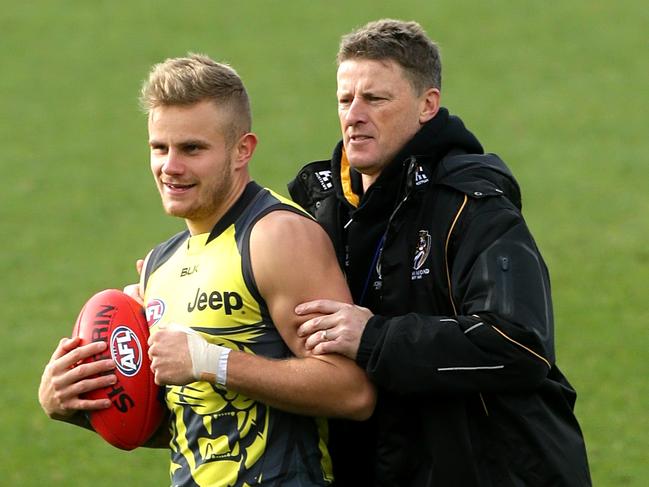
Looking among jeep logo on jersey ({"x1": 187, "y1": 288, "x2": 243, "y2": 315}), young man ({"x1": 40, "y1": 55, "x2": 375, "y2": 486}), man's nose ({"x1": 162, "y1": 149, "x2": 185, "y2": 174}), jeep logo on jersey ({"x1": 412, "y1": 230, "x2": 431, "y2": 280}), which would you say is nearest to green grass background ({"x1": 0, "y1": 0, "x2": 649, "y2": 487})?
jeep logo on jersey ({"x1": 412, "y1": 230, "x2": 431, "y2": 280})

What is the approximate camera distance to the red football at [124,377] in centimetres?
518

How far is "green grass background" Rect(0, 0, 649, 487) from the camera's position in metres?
11.1

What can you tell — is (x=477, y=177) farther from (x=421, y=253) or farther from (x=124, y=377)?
(x=124, y=377)

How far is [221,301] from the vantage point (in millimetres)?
4980

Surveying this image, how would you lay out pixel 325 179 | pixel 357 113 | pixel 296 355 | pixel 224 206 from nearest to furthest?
pixel 296 355, pixel 224 206, pixel 357 113, pixel 325 179

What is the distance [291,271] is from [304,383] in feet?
1.33

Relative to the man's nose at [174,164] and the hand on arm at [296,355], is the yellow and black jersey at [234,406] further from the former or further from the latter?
the man's nose at [174,164]

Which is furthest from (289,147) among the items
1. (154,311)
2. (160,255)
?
(154,311)

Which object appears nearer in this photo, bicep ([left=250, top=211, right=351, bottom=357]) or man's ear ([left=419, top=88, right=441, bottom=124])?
bicep ([left=250, top=211, right=351, bottom=357])

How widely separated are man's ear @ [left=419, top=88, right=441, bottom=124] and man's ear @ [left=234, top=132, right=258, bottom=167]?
2.26 ft

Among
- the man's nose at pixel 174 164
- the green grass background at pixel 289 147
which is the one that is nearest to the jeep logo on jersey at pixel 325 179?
the man's nose at pixel 174 164

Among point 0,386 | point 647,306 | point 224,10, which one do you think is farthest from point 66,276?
point 224,10

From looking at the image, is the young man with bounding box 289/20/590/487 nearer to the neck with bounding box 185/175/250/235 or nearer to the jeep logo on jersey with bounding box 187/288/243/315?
the jeep logo on jersey with bounding box 187/288/243/315

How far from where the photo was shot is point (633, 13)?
21.5 m
